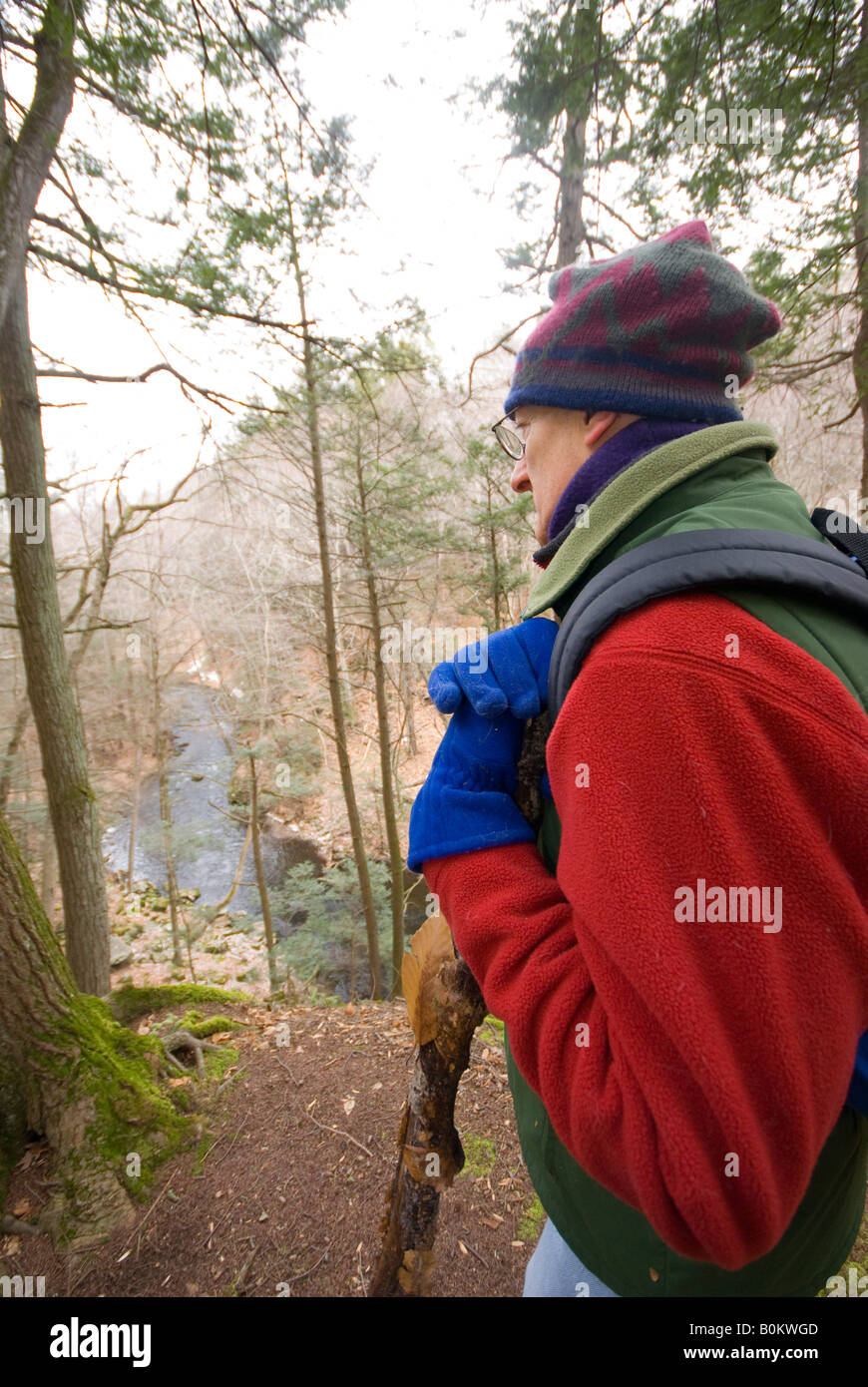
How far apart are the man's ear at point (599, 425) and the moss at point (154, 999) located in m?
6.33

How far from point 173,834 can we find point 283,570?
22.4 feet

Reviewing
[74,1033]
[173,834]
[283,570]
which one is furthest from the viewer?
[283,570]

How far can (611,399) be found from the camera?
0.93 m

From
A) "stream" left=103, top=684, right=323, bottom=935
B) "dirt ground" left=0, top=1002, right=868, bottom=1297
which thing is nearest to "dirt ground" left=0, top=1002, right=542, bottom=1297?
"dirt ground" left=0, top=1002, right=868, bottom=1297

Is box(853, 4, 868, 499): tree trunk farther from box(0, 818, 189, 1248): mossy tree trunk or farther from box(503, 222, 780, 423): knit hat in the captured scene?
box(0, 818, 189, 1248): mossy tree trunk

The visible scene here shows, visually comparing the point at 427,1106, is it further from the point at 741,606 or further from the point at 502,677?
the point at 741,606

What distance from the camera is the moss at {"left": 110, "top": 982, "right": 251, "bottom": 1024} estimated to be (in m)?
5.49

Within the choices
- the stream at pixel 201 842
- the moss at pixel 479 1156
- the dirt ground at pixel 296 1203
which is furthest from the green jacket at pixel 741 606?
the stream at pixel 201 842

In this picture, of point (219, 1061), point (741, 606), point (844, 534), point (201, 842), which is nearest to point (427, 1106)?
point (741, 606)

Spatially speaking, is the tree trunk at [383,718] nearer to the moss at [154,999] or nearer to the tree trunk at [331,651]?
the tree trunk at [331,651]

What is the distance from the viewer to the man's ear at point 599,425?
95 cm

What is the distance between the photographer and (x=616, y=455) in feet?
3.05
